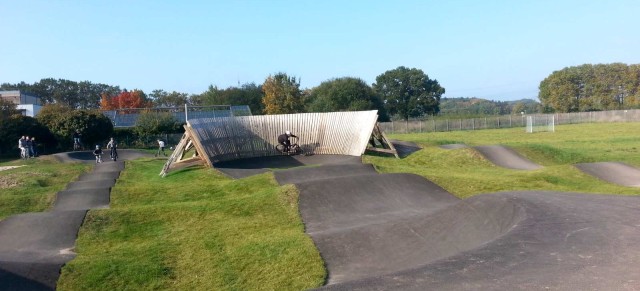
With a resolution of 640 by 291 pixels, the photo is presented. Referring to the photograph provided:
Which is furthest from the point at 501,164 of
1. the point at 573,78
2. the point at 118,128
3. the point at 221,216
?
the point at 573,78

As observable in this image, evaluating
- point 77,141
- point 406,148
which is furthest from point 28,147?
point 406,148

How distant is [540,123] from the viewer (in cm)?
6312

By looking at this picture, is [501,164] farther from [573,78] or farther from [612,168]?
[573,78]

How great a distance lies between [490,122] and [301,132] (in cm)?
4420

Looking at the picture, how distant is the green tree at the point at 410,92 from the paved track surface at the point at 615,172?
72865mm

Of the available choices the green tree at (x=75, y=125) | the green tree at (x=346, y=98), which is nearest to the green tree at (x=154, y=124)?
the green tree at (x=75, y=125)

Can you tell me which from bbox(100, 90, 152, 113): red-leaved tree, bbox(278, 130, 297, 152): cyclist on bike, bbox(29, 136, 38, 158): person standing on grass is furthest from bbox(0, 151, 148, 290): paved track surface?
bbox(100, 90, 152, 113): red-leaved tree

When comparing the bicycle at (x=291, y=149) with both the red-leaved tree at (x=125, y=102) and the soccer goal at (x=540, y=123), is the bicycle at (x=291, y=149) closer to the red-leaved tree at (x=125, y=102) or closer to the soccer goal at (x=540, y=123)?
the soccer goal at (x=540, y=123)

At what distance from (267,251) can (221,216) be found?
3946 mm

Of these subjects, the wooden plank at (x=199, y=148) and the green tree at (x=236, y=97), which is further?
the green tree at (x=236, y=97)

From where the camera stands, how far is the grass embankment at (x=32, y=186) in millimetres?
18312

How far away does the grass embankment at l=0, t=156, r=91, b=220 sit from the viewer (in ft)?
60.1

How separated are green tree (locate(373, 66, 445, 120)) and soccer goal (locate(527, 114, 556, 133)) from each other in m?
30.6

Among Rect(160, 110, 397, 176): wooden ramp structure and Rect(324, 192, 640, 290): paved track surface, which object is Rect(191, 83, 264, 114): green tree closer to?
Rect(160, 110, 397, 176): wooden ramp structure
